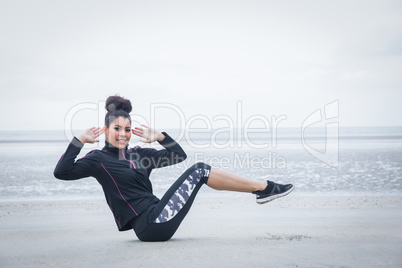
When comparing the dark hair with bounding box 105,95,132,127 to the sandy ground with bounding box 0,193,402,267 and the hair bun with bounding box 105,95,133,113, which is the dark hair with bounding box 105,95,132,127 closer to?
the hair bun with bounding box 105,95,133,113

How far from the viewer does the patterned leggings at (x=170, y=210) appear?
3.89 m

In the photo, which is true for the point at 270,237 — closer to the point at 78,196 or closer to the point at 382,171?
the point at 78,196

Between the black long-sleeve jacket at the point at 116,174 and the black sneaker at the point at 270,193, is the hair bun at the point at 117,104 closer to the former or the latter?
the black long-sleeve jacket at the point at 116,174

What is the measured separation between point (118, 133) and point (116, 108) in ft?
0.90

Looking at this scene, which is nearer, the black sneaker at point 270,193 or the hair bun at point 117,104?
the hair bun at point 117,104

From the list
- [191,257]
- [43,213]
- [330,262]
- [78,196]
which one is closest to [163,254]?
[191,257]

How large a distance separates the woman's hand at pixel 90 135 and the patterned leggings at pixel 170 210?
0.84m

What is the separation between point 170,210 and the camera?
3895 mm

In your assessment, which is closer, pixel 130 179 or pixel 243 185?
pixel 130 179

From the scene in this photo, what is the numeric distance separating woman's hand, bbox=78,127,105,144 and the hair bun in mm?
290

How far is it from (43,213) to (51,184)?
392cm

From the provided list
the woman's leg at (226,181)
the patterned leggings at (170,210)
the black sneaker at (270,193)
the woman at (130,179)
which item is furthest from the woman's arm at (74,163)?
the black sneaker at (270,193)

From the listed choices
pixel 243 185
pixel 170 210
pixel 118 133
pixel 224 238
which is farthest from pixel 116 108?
pixel 224 238

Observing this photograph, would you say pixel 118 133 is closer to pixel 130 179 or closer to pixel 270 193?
pixel 130 179
